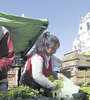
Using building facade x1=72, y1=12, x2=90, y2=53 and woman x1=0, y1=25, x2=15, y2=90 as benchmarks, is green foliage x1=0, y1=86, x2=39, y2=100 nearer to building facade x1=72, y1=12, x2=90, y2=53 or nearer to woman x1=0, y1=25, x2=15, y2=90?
woman x1=0, y1=25, x2=15, y2=90

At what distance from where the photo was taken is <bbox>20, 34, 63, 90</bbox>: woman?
82.0 inches

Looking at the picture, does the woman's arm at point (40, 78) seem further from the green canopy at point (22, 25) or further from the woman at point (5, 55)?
the green canopy at point (22, 25)

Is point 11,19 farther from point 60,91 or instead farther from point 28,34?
point 60,91

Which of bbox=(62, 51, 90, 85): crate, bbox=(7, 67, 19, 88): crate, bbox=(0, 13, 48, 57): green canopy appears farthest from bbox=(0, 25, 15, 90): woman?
bbox=(7, 67, 19, 88): crate

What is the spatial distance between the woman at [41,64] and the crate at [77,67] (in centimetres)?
342

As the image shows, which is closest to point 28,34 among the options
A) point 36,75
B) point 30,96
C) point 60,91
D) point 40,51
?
point 40,51

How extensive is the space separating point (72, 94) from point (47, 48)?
2.42 ft

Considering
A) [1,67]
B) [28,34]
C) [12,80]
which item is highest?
[28,34]

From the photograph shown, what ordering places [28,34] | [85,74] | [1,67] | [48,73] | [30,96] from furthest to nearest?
[85,74], [28,34], [48,73], [1,67], [30,96]

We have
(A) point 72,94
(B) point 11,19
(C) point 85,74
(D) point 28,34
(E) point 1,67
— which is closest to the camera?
(E) point 1,67

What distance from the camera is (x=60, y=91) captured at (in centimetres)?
207

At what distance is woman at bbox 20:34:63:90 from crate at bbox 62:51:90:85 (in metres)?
3.42

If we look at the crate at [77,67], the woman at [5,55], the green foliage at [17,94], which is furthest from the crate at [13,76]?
the green foliage at [17,94]

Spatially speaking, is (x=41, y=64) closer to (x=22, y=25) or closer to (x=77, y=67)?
(x=22, y=25)
